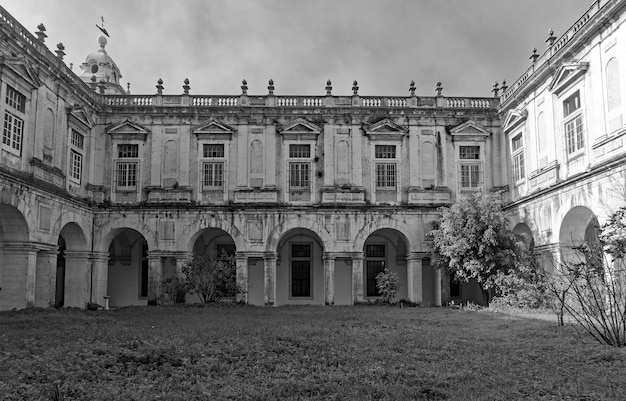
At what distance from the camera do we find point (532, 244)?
20.9 meters

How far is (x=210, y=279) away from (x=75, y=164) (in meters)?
7.24

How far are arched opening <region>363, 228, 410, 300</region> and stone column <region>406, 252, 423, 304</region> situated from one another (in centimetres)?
192

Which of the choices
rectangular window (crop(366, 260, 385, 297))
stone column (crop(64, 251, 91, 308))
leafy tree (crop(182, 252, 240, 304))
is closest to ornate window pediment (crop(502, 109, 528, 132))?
rectangular window (crop(366, 260, 385, 297))

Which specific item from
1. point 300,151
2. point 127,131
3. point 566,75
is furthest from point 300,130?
point 566,75

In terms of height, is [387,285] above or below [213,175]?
below

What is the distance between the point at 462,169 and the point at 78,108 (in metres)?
16.3

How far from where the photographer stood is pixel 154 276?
2345cm

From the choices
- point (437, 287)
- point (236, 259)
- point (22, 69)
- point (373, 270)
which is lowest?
point (437, 287)

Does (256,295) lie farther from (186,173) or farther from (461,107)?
(461,107)

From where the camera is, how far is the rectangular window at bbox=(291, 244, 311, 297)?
26656 millimetres

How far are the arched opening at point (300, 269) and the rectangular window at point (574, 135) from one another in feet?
39.1

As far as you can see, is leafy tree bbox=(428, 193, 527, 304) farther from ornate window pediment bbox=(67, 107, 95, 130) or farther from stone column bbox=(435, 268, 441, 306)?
ornate window pediment bbox=(67, 107, 95, 130)

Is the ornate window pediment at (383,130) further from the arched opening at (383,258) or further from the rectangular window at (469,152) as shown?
the arched opening at (383,258)

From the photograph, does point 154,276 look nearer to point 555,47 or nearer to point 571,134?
point 571,134
